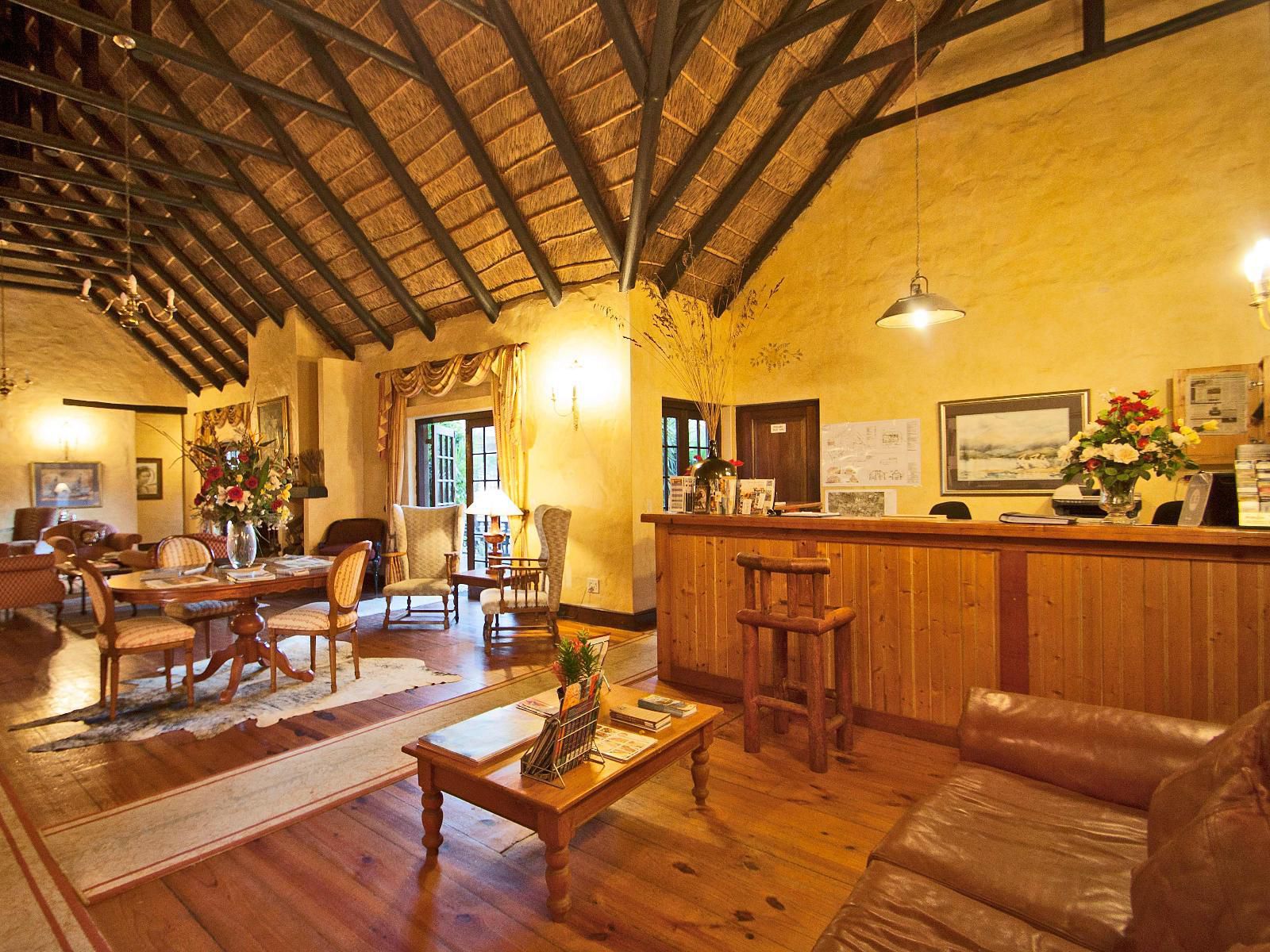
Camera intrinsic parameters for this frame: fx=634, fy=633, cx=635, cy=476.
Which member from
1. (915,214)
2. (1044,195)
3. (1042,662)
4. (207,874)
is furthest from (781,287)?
(207,874)

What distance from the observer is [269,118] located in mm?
6082

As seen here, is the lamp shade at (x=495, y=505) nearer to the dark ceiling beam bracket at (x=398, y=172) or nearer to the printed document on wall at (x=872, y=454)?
the dark ceiling beam bracket at (x=398, y=172)

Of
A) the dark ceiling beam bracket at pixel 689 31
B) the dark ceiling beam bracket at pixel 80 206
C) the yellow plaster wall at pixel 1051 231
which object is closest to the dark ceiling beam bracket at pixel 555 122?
the dark ceiling beam bracket at pixel 689 31

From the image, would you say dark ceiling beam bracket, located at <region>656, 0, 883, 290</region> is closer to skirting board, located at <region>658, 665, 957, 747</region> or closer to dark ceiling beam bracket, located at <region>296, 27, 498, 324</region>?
dark ceiling beam bracket, located at <region>296, 27, 498, 324</region>

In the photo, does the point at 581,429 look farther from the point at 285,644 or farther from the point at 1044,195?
the point at 1044,195

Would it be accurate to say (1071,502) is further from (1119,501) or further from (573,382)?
(573,382)

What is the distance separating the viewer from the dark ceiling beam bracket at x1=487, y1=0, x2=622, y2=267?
14.6ft

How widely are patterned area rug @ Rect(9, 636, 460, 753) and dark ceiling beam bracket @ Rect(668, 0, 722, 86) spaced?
4474 millimetres

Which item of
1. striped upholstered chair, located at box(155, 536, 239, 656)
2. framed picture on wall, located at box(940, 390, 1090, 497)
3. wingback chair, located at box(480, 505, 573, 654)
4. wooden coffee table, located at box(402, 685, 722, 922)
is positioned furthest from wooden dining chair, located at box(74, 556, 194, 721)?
framed picture on wall, located at box(940, 390, 1090, 497)

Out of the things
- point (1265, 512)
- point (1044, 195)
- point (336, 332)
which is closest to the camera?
point (1265, 512)

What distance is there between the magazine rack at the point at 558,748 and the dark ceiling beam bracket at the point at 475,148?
4863 mm

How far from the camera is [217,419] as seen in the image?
10633 millimetres

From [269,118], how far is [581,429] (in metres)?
4.22

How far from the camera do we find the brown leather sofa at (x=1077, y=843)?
926 millimetres
